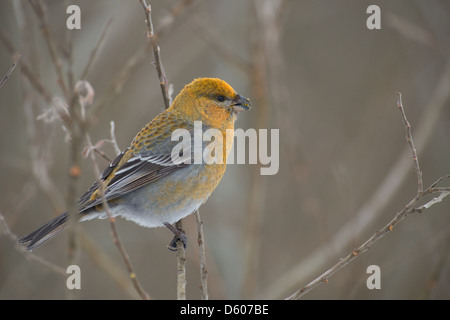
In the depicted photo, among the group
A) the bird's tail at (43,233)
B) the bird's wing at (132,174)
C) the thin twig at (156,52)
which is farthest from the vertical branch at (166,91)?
the bird's tail at (43,233)

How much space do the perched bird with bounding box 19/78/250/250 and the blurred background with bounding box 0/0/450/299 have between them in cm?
67

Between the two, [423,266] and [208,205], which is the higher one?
[208,205]

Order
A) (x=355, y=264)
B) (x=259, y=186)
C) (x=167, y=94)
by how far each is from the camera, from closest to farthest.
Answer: (x=167, y=94), (x=355, y=264), (x=259, y=186)

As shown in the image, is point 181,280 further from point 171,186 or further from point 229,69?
point 229,69

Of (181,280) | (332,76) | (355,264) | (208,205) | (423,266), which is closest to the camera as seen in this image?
(181,280)

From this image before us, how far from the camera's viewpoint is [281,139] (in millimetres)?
8414

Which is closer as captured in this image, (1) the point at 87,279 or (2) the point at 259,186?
(2) the point at 259,186

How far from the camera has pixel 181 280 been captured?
347cm

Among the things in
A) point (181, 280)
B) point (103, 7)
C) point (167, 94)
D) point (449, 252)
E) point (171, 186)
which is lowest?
point (181, 280)

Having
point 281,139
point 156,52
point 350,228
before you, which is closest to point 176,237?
point 156,52

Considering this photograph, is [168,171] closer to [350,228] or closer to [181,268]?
[181,268]

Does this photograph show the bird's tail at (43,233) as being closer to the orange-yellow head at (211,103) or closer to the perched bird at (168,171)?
the perched bird at (168,171)

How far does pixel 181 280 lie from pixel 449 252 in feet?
8.59
